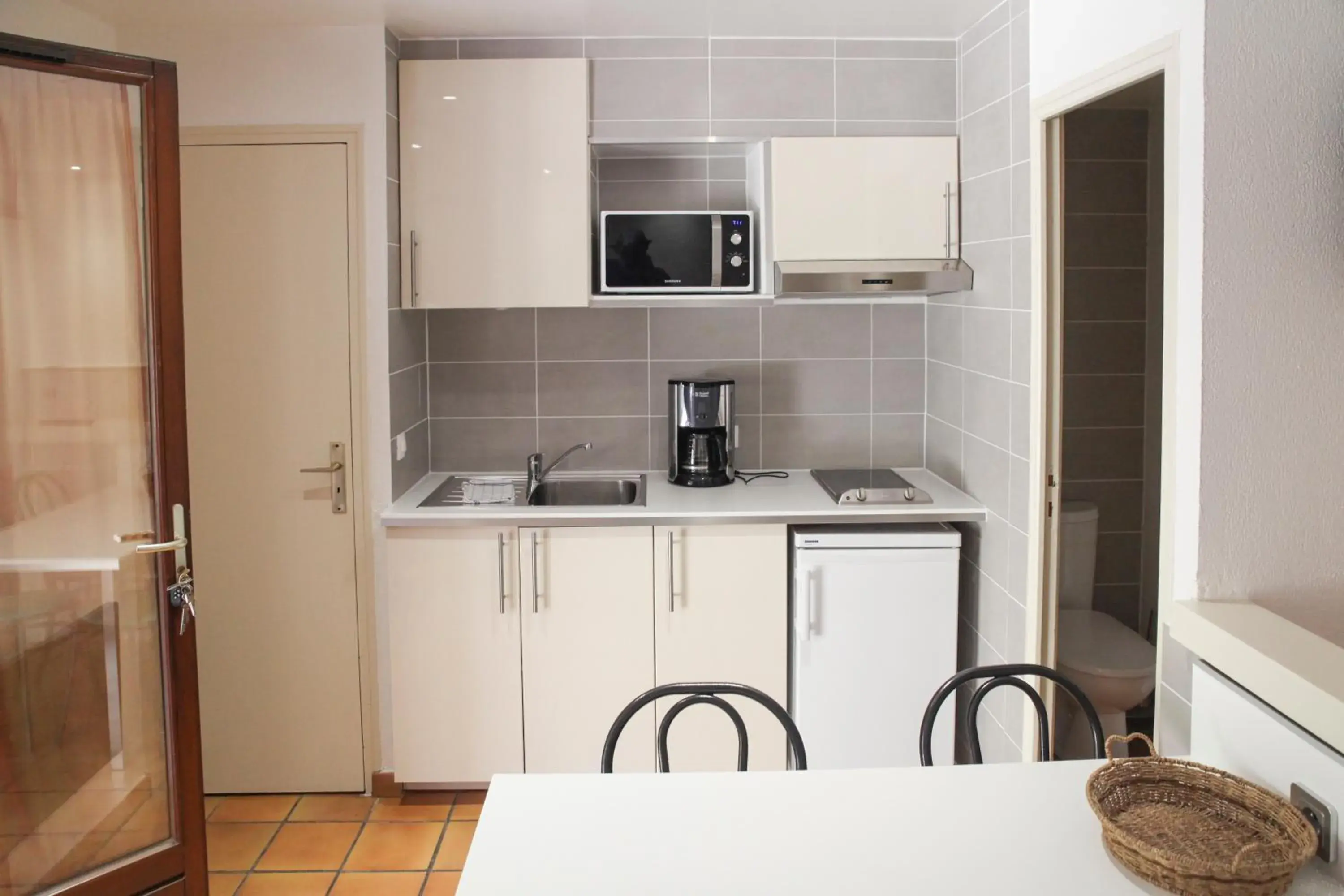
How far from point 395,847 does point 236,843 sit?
466mm

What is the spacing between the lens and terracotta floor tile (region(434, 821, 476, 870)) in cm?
295

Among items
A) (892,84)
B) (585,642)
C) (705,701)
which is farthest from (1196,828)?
Answer: (892,84)

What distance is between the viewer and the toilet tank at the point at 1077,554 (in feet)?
11.6

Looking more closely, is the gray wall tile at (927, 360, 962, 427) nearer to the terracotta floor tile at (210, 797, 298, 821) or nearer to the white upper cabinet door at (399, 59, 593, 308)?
the white upper cabinet door at (399, 59, 593, 308)

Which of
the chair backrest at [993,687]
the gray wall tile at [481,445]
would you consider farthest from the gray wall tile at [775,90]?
the chair backrest at [993,687]

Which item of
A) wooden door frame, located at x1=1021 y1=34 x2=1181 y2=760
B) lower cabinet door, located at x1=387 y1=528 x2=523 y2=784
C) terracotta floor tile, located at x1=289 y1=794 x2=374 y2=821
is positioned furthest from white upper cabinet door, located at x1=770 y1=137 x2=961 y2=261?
terracotta floor tile, located at x1=289 y1=794 x2=374 y2=821

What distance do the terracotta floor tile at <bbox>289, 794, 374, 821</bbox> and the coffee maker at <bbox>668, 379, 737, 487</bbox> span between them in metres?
1.42

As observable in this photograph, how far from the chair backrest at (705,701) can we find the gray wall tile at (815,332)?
1942 millimetres

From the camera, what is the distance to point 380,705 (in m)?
3.37

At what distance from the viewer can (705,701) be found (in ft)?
6.53

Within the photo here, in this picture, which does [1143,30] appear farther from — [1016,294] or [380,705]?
[380,705]

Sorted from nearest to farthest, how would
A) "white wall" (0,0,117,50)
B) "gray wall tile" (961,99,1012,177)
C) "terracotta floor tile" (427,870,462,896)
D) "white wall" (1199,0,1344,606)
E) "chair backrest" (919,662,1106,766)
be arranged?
"white wall" (1199,0,1344,606) → "chair backrest" (919,662,1106,766) → "white wall" (0,0,117,50) → "terracotta floor tile" (427,870,462,896) → "gray wall tile" (961,99,1012,177)

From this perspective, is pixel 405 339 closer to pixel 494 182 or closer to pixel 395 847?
pixel 494 182

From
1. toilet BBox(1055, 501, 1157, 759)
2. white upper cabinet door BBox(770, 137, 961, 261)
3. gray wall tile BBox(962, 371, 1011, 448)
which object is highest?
white upper cabinet door BBox(770, 137, 961, 261)
